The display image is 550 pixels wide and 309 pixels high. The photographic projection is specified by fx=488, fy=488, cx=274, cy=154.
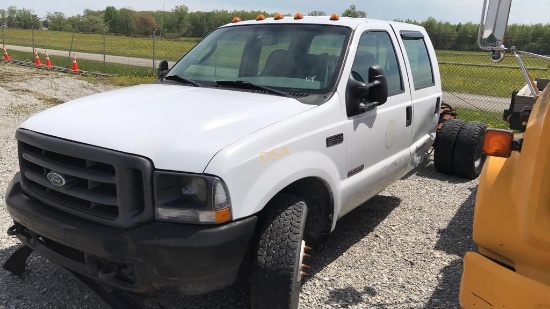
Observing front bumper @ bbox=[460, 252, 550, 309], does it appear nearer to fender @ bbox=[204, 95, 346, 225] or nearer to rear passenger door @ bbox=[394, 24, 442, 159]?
fender @ bbox=[204, 95, 346, 225]

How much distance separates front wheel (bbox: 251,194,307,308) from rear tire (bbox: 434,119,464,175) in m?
3.80

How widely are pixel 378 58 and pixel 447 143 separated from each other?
237cm

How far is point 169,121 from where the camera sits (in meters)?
2.96

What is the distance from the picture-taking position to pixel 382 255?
4.24 m

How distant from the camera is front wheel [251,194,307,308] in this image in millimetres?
2877

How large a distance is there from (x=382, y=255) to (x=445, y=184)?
95.7 inches

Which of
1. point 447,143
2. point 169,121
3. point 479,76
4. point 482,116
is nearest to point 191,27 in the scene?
point 479,76

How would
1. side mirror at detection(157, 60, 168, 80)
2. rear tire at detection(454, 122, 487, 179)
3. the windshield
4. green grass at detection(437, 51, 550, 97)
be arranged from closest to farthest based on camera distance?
the windshield → side mirror at detection(157, 60, 168, 80) → rear tire at detection(454, 122, 487, 179) → green grass at detection(437, 51, 550, 97)

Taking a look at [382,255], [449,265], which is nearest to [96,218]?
[382,255]

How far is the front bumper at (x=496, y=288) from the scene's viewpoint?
6.91ft

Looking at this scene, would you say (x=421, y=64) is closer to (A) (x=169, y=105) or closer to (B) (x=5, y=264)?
(A) (x=169, y=105)

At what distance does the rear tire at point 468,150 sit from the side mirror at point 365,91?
2.79 metres

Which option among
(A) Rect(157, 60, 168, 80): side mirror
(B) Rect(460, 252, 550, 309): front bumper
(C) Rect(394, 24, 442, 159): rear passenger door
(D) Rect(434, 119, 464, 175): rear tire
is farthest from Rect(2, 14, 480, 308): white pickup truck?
(D) Rect(434, 119, 464, 175): rear tire

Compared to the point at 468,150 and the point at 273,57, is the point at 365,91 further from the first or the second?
the point at 468,150
